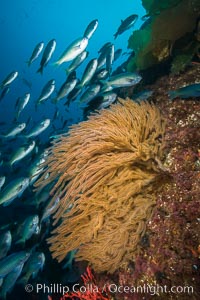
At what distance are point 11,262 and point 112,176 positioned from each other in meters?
3.85

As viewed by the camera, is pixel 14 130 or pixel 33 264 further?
pixel 14 130

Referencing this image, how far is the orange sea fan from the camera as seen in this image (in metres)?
3.18

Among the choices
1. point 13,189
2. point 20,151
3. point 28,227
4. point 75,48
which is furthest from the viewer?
point 20,151

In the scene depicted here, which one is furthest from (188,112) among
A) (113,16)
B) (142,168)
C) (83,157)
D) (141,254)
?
(113,16)

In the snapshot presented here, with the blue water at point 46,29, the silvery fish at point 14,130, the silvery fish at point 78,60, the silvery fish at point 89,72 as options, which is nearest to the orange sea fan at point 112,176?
the silvery fish at point 89,72

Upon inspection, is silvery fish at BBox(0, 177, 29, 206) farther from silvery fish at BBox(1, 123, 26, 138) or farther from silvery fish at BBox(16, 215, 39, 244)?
silvery fish at BBox(1, 123, 26, 138)

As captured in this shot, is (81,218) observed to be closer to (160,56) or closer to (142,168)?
(142,168)

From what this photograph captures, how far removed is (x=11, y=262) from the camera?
19.2 ft

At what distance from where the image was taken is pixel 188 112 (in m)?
3.49

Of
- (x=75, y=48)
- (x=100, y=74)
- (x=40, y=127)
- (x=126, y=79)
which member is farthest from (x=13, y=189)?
(x=75, y=48)

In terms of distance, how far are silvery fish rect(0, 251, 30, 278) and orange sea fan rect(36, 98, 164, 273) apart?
2.90m

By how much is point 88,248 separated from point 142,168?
4.13ft

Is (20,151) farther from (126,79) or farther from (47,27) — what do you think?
(47,27)

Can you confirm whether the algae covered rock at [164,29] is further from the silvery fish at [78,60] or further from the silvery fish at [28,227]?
the silvery fish at [28,227]
